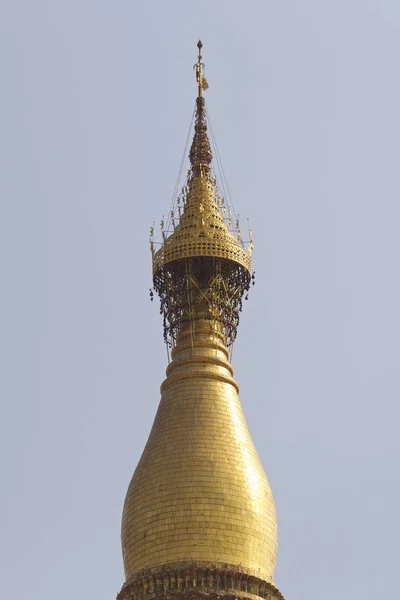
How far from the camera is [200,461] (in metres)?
49.6

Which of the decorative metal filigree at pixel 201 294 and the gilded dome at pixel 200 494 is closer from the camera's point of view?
the gilded dome at pixel 200 494

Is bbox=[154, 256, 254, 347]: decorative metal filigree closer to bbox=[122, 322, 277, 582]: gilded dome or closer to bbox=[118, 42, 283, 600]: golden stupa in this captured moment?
bbox=[118, 42, 283, 600]: golden stupa

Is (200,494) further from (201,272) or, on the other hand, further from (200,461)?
(201,272)

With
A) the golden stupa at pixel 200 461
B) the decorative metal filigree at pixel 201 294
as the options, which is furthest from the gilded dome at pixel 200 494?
the decorative metal filigree at pixel 201 294

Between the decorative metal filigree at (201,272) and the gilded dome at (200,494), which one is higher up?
the decorative metal filigree at (201,272)

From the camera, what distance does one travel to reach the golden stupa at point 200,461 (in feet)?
157

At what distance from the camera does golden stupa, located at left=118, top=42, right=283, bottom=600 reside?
157 ft

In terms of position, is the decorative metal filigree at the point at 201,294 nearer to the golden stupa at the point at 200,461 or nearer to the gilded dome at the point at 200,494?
the golden stupa at the point at 200,461

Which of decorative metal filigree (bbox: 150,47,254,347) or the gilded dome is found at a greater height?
decorative metal filigree (bbox: 150,47,254,347)

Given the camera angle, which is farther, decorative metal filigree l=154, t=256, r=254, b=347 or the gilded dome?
decorative metal filigree l=154, t=256, r=254, b=347

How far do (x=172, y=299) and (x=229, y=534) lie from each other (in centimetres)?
1037

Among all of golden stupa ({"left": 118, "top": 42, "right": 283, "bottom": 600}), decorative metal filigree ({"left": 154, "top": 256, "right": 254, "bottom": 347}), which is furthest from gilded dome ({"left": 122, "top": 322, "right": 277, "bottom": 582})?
decorative metal filigree ({"left": 154, "top": 256, "right": 254, "bottom": 347})

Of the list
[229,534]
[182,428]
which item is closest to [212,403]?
[182,428]

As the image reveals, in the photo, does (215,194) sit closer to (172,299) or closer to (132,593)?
(172,299)
